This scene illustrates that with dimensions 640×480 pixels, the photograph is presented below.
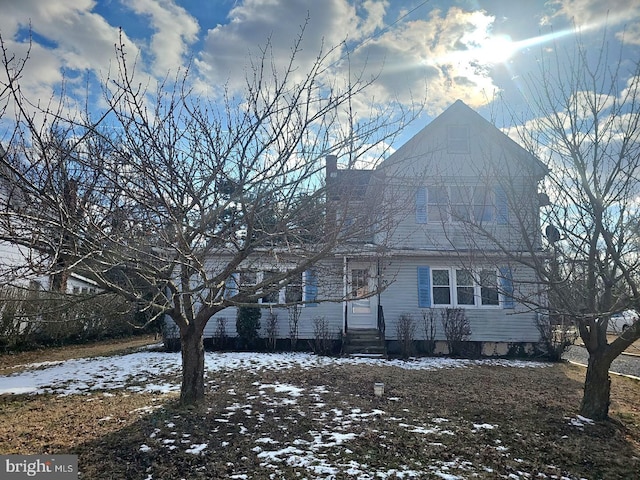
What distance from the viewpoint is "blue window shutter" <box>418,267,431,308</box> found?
12.2 m

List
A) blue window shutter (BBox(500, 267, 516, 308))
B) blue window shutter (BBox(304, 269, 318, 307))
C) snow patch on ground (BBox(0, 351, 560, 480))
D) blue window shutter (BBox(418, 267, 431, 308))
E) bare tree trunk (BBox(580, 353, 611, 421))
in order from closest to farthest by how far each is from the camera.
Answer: snow patch on ground (BBox(0, 351, 560, 480))
bare tree trunk (BBox(580, 353, 611, 421))
blue window shutter (BBox(304, 269, 318, 307))
blue window shutter (BBox(500, 267, 516, 308))
blue window shutter (BBox(418, 267, 431, 308))

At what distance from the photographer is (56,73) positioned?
14.9 feet

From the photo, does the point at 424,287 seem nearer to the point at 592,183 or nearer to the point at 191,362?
the point at 592,183

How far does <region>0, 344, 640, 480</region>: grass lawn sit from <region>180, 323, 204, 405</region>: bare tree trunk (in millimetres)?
220

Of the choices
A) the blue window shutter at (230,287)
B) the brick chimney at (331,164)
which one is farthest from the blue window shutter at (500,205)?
the blue window shutter at (230,287)

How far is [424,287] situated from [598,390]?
660cm

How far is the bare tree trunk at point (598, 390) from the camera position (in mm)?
5734

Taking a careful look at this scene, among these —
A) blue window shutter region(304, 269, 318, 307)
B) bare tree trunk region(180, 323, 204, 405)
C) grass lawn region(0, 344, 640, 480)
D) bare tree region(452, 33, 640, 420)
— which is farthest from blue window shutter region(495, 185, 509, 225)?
bare tree trunk region(180, 323, 204, 405)

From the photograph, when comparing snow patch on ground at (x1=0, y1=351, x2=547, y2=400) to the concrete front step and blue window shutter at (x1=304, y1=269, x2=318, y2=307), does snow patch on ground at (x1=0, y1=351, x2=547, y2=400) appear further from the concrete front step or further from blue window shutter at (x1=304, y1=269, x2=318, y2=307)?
blue window shutter at (x1=304, y1=269, x2=318, y2=307)

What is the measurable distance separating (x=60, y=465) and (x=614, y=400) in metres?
8.73

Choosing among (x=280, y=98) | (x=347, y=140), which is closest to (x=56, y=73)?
(x=280, y=98)

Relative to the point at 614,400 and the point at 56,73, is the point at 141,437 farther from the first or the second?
the point at 614,400

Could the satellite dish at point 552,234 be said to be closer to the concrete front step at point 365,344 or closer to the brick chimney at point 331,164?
the brick chimney at point 331,164

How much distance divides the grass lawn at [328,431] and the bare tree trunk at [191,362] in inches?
8.7
